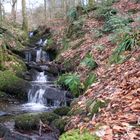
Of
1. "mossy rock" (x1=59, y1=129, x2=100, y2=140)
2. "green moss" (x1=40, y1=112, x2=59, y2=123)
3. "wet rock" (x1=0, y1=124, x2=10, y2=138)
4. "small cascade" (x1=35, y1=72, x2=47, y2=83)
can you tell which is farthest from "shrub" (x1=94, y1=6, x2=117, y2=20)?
"mossy rock" (x1=59, y1=129, x2=100, y2=140)

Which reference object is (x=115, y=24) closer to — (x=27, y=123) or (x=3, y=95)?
(x=3, y=95)

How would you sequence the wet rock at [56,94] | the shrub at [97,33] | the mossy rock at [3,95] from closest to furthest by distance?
the wet rock at [56,94] < the mossy rock at [3,95] < the shrub at [97,33]

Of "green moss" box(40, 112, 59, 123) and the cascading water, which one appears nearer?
"green moss" box(40, 112, 59, 123)

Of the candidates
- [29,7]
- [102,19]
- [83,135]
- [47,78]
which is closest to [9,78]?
[47,78]

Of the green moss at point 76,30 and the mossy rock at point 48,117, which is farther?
the green moss at point 76,30

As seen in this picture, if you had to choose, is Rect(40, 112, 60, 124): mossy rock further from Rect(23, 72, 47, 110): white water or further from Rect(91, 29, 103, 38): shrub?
Rect(91, 29, 103, 38): shrub

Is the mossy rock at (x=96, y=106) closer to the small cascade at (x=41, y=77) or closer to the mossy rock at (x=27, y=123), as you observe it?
the mossy rock at (x=27, y=123)

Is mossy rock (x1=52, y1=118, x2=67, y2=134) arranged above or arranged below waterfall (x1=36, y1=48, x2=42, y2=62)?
below

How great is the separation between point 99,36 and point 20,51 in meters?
5.38

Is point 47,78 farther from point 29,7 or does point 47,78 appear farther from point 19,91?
point 29,7

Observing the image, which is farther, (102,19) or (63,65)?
(102,19)

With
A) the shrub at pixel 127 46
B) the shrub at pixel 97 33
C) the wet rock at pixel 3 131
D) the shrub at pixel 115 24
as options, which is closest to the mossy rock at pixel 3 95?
the wet rock at pixel 3 131

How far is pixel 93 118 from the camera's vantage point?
17.9ft

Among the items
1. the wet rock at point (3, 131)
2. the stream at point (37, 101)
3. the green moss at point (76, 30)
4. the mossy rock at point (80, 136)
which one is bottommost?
the mossy rock at point (80, 136)
